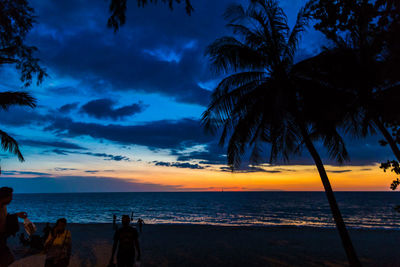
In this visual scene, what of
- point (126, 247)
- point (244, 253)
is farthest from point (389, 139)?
point (244, 253)

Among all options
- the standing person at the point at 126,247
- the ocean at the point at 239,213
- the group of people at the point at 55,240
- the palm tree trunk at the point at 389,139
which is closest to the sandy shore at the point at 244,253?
the standing person at the point at 126,247

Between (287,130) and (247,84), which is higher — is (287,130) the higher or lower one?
the lower one

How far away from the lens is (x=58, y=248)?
490cm

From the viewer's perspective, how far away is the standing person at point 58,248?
484cm

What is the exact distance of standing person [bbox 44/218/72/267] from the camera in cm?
484

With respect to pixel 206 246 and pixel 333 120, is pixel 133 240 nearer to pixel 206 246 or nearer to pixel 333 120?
pixel 333 120

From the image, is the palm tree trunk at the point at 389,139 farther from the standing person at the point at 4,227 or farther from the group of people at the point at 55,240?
the standing person at the point at 4,227

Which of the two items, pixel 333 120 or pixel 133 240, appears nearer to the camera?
pixel 133 240

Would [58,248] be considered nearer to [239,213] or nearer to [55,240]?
[55,240]

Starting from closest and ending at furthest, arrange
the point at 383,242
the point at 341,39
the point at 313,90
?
the point at 341,39, the point at 313,90, the point at 383,242

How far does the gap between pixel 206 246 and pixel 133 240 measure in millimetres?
9388

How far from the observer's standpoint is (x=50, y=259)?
484 cm

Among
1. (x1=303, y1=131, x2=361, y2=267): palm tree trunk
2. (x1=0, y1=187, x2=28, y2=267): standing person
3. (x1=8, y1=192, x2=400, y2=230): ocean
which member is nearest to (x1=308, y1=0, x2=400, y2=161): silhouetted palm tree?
(x1=303, y1=131, x2=361, y2=267): palm tree trunk

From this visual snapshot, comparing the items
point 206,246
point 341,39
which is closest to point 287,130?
point 341,39
